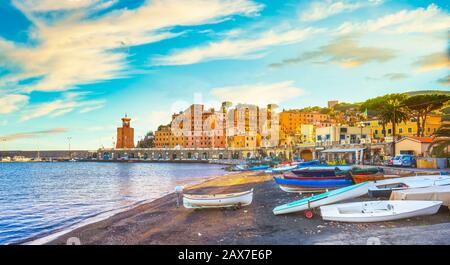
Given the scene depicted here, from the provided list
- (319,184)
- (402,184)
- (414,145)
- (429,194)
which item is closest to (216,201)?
(319,184)

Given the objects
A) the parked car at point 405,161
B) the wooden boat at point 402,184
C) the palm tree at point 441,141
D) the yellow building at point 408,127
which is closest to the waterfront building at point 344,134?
the yellow building at point 408,127

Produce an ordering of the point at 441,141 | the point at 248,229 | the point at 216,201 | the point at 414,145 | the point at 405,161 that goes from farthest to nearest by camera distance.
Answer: the point at 414,145 < the point at 405,161 < the point at 441,141 < the point at 216,201 < the point at 248,229

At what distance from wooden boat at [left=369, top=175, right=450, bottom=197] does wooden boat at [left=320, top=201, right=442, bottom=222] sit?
2859 millimetres

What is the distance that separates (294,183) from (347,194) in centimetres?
623

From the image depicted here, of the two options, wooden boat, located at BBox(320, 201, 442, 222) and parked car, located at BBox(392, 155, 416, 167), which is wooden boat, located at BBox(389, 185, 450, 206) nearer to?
wooden boat, located at BBox(320, 201, 442, 222)

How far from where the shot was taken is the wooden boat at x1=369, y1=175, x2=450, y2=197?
40.7 feet

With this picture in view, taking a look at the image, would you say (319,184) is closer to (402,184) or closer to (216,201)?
(402,184)

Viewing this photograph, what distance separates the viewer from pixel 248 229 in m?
10.1

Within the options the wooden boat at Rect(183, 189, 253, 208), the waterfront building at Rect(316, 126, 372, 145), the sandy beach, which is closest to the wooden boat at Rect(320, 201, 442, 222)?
the sandy beach

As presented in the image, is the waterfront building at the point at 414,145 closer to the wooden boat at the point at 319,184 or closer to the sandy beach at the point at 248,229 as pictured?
the wooden boat at the point at 319,184

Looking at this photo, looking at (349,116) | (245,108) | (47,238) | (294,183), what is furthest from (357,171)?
(349,116)

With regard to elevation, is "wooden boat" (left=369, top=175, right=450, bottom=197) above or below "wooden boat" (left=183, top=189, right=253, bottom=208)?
above

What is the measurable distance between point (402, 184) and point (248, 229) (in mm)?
7726
